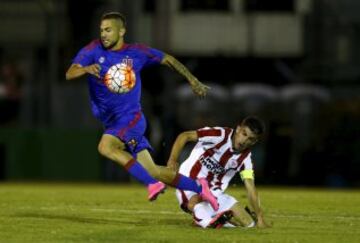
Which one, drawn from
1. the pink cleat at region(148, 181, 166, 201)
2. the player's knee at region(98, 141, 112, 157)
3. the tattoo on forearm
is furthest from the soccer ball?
the pink cleat at region(148, 181, 166, 201)

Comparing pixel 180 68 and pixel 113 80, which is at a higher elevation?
pixel 180 68

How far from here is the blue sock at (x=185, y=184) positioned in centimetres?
1347

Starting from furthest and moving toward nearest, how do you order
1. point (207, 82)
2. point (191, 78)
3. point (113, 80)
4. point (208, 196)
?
point (207, 82) < point (191, 78) < point (113, 80) < point (208, 196)

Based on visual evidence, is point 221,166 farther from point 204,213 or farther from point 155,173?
point 155,173

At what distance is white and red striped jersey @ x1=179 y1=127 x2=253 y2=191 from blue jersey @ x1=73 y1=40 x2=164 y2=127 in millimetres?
908

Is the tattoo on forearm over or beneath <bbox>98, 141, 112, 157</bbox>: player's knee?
over

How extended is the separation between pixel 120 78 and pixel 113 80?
9cm

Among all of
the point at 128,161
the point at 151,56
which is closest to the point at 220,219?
the point at 128,161

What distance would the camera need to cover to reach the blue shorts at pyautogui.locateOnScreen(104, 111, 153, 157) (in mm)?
13953

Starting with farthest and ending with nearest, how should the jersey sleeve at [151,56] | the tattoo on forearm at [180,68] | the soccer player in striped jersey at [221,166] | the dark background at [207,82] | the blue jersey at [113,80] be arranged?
the dark background at [207,82], the jersey sleeve at [151,56], the tattoo on forearm at [180,68], the blue jersey at [113,80], the soccer player in striped jersey at [221,166]

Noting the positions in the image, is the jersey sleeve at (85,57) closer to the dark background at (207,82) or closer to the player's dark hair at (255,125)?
the player's dark hair at (255,125)

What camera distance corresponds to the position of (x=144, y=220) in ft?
48.4

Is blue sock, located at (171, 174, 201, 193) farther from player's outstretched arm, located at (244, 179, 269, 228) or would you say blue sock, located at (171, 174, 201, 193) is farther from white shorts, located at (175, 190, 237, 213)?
player's outstretched arm, located at (244, 179, 269, 228)

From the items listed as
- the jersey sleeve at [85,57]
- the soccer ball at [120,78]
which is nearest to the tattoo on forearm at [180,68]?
the soccer ball at [120,78]
